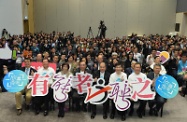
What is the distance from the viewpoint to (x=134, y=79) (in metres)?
4.31

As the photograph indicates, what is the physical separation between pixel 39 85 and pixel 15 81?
51 cm

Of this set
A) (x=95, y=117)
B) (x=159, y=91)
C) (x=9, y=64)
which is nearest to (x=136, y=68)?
(x=159, y=91)

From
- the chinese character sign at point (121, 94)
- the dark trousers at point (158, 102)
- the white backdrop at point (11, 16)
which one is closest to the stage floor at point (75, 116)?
the dark trousers at point (158, 102)

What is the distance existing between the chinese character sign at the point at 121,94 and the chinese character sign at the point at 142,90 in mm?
126

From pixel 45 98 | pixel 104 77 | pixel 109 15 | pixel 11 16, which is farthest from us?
pixel 109 15

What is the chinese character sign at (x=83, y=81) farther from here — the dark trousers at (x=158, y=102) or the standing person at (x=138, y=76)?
the dark trousers at (x=158, y=102)

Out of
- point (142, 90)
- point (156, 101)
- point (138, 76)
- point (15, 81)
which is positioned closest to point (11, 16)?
point (15, 81)

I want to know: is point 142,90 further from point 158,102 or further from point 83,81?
point 83,81

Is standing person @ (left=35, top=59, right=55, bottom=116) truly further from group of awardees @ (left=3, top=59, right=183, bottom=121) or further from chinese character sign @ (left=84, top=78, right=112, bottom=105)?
chinese character sign @ (left=84, top=78, right=112, bottom=105)

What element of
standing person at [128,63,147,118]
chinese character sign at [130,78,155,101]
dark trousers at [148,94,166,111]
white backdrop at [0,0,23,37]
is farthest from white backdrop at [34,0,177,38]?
chinese character sign at [130,78,155,101]

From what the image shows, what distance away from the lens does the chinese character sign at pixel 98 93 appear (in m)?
4.24

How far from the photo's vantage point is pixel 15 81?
442 centimetres

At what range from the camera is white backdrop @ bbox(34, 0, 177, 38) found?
60.0 ft

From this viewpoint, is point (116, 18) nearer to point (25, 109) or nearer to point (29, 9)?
point (29, 9)
